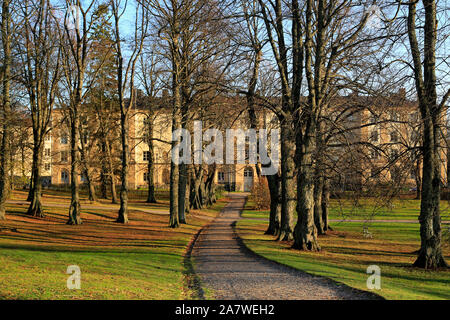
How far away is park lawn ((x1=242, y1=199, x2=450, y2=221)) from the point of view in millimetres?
13832

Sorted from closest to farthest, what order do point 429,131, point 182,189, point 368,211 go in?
point 429,131, point 182,189, point 368,211

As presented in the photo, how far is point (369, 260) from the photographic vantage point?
47.2ft

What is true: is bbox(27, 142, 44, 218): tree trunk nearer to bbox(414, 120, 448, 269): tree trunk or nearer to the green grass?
the green grass

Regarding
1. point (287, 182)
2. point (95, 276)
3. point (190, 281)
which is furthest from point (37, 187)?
point (190, 281)

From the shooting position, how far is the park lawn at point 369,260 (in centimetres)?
919

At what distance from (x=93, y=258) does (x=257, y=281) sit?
535cm

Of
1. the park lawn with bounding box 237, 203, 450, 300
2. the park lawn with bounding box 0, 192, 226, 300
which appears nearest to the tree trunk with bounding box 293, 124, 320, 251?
the park lawn with bounding box 237, 203, 450, 300

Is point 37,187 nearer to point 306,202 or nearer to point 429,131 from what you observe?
point 306,202

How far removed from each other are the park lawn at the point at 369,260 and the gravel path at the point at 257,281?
468 millimetres

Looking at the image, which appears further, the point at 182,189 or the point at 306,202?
the point at 182,189

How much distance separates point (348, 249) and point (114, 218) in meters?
15.7

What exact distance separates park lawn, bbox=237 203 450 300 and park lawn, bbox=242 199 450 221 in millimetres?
1295

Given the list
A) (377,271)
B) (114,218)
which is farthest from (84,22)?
(377,271)
